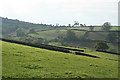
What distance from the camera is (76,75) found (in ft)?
80.2

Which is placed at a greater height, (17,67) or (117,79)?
(17,67)

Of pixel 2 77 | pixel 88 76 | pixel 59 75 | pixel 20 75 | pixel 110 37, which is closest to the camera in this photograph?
pixel 2 77

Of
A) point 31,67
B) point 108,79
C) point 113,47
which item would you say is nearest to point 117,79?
point 108,79

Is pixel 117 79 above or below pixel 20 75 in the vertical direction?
below

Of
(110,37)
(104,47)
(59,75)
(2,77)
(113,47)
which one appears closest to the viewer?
(2,77)

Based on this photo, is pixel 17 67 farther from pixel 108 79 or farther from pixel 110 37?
pixel 110 37

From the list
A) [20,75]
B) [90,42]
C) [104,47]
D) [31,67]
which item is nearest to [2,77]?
[20,75]

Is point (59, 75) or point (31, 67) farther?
point (31, 67)

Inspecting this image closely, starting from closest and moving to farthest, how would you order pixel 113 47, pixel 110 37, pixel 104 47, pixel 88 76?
1. pixel 88 76
2. pixel 104 47
3. pixel 113 47
4. pixel 110 37

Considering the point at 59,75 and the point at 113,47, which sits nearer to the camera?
the point at 59,75

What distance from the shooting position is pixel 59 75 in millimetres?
23312

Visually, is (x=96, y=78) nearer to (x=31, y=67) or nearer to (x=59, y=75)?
(x=59, y=75)

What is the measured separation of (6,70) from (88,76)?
12069mm

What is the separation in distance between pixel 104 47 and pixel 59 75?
291 ft
